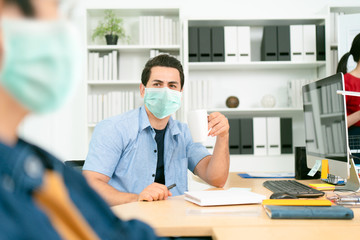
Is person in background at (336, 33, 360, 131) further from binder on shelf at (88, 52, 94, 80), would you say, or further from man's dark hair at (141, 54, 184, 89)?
binder on shelf at (88, 52, 94, 80)

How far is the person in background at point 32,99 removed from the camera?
1.21ft

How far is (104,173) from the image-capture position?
1.58m

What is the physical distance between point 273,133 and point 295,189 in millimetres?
1945

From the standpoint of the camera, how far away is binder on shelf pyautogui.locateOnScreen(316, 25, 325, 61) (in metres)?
3.32

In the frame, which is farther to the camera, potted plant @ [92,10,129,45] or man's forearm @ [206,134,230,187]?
potted plant @ [92,10,129,45]

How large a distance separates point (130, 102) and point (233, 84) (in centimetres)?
99

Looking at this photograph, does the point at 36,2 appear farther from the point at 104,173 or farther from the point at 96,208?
the point at 104,173

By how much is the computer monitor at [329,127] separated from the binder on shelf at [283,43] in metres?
1.48

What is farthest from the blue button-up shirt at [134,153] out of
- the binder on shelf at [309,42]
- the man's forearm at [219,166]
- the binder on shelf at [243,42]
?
the binder on shelf at [309,42]

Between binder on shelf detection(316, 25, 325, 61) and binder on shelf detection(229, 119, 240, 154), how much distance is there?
925 millimetres

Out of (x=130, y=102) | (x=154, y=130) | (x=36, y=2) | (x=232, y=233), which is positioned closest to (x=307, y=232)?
(x=232, y=233)

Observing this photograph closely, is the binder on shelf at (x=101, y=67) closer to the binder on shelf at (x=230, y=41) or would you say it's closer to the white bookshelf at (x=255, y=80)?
the white bookshelf at (x=255, y=80)

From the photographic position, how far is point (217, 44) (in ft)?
10.8

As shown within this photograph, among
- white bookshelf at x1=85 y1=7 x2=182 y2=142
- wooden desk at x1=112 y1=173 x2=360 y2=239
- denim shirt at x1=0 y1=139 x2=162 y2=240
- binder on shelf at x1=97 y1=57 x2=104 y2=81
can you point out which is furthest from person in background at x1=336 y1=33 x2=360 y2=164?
binder on shelf at x1=97 y1=57 x2=104 y2=81
